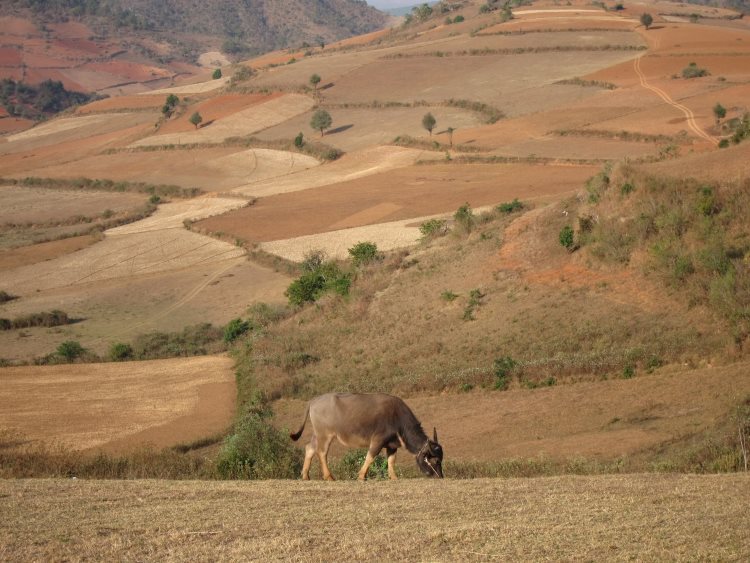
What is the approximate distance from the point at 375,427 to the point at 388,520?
445cm

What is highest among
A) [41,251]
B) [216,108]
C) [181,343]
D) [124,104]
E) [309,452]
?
[309,452]

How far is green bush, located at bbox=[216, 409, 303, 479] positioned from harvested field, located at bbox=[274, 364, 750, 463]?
14.6ft

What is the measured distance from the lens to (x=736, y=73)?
10050 cm

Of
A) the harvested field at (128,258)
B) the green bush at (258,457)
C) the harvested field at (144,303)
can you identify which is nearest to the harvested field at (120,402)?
the harvested field at (144,303)

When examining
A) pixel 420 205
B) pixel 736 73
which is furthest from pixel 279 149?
pixel 736 73

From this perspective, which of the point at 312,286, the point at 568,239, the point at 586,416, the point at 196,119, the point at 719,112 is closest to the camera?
the point at 586,416

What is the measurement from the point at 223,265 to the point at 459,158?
2995 cm

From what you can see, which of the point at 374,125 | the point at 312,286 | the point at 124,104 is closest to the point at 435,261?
the point at 312,286

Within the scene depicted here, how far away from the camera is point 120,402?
121ft

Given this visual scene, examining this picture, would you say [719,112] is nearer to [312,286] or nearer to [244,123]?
[312,286]

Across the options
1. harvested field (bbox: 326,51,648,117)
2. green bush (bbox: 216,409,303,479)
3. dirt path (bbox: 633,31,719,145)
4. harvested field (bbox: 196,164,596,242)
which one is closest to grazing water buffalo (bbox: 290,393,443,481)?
green bush (bbox: 216,409,303,479)

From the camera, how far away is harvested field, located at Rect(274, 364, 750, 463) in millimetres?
23797

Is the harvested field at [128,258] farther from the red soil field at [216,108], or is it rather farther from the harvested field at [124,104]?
the harvested field at [124,104]

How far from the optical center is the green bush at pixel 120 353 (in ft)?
154
